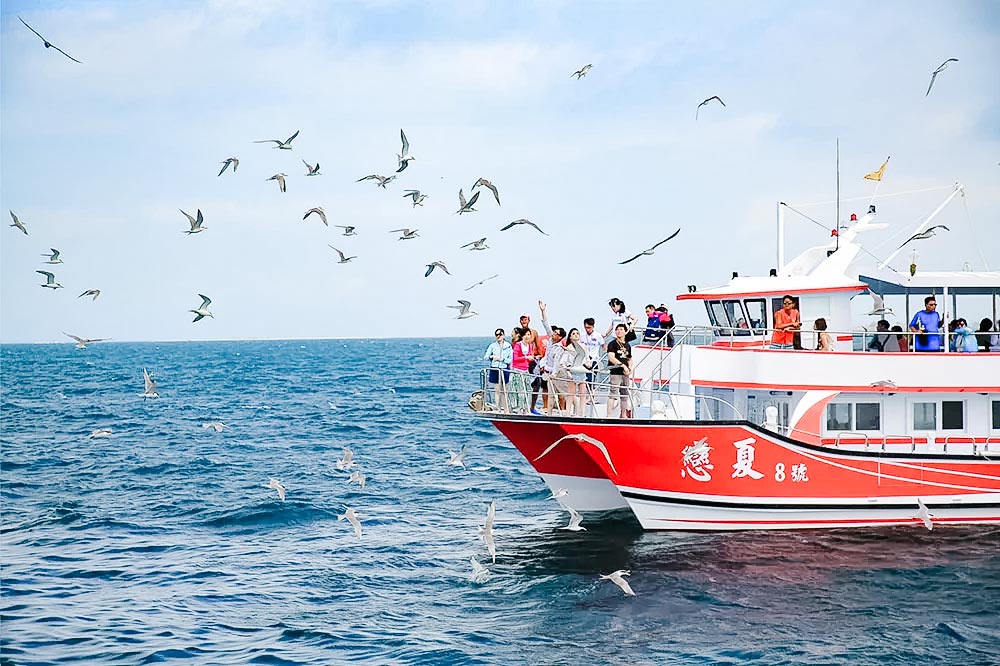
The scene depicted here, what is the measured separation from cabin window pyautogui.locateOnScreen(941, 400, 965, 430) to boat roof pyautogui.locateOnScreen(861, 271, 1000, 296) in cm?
219

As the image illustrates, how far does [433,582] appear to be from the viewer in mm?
17031

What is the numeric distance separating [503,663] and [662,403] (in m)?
6.69

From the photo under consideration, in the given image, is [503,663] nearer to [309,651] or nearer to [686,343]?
[309,651]

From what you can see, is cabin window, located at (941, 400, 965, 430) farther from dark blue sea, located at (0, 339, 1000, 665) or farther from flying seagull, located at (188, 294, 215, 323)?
flying seagull, located at (188, 294, 215, 323)

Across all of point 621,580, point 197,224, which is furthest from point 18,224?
point 621,580

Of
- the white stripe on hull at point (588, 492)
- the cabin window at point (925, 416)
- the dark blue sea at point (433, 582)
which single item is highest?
the cabin window at point (925, 416)

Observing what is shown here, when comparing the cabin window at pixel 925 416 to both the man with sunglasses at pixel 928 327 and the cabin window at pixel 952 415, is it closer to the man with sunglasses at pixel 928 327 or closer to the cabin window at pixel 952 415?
the cabin window at pixel 952 415

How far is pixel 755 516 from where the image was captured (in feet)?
62.6

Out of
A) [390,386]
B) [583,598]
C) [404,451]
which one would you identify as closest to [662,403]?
[583,598]

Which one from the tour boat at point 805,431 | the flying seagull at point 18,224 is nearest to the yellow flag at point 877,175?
the tour boat at point 805,431

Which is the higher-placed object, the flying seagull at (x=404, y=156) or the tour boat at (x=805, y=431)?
the flying seagull at (x=404, y=156)

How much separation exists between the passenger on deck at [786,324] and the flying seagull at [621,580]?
5.37 meters

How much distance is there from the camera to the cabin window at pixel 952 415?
19.8 meters

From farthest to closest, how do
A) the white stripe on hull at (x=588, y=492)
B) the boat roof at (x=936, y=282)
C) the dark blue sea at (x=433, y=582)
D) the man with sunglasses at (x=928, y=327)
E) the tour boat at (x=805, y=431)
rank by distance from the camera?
the white stripe on hull at (x=588, y=492)
the boat roof at (x=936, y=282)
the man with sunglasses at (x=928, y=327)
the tour boat at (x=805, y=431)
the dark blue sea at (x=433, y=582)
